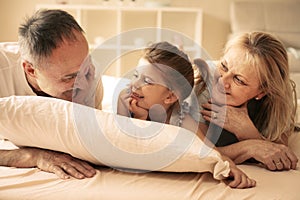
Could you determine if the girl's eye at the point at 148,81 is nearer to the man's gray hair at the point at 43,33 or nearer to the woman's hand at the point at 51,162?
the man's gray hair at the point at 43,33

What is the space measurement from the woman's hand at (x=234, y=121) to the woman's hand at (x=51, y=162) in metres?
0.47

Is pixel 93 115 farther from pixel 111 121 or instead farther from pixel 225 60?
pixel 225 60

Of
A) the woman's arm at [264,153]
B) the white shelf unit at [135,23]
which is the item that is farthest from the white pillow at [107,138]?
the white shelf unit at [135,23]

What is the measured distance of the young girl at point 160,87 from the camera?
1379mm

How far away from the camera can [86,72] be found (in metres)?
1.45

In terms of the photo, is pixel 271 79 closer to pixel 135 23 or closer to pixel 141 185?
pixel 141 185

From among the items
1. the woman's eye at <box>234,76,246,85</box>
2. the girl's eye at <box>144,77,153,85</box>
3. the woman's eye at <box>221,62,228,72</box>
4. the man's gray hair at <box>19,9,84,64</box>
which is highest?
the man's gray hair at <box>19,9,84,64</box>

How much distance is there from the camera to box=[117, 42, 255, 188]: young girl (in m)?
1.38

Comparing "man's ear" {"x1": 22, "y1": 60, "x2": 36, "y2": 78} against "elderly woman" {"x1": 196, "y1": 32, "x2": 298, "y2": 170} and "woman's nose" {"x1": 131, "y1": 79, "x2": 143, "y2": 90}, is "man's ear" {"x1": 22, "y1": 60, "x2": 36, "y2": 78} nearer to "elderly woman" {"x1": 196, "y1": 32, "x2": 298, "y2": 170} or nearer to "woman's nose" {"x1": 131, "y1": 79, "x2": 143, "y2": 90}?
"woman's nose" {"x1": 131, "y1": 79, "x2": 143, "y2": 90}

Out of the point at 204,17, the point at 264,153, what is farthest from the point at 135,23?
the point at 264,153

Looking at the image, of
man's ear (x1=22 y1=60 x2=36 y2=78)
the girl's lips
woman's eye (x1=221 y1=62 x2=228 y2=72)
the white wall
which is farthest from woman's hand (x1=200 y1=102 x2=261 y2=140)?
the white wall

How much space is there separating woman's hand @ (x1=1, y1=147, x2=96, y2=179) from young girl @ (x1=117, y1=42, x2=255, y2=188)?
1.11 feet

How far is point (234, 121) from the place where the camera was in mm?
1381

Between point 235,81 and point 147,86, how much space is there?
0.28 meters
